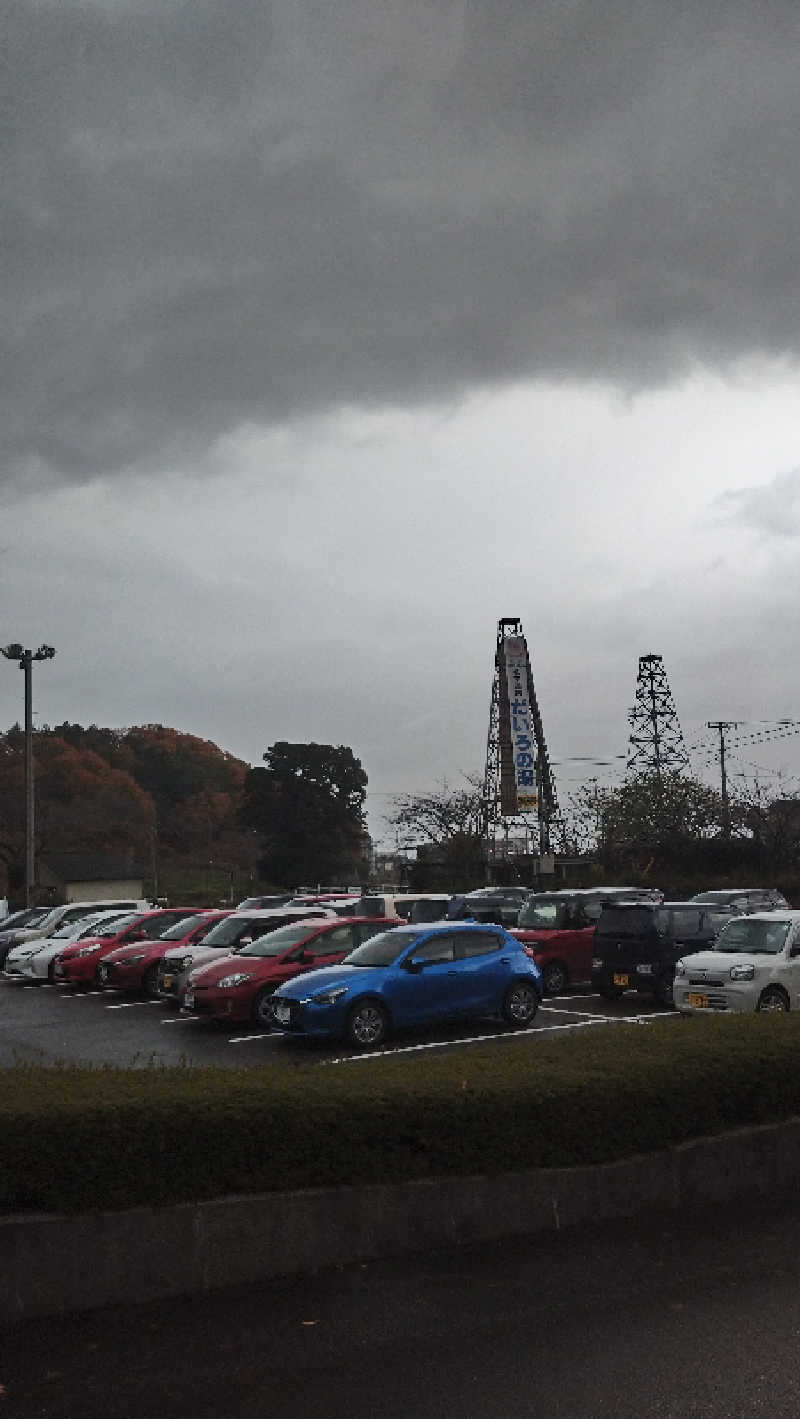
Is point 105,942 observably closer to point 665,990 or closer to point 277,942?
point 277,942

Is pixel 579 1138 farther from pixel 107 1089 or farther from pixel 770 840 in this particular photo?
pixel 770 840

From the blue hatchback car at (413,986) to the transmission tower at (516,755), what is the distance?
36767 mm

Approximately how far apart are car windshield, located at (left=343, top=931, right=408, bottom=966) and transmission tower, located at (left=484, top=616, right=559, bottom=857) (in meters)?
37.2

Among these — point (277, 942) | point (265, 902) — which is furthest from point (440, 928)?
point (265, 902)

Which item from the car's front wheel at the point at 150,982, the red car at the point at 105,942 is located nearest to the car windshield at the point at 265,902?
the red car at the point at 105,942

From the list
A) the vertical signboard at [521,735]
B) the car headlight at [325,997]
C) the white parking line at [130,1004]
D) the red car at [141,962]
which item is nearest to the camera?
the car headlight at [325,997]

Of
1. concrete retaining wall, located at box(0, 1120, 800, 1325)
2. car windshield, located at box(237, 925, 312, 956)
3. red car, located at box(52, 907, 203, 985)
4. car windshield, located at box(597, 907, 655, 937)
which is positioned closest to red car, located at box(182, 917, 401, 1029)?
car windshield, located at box(237, 925, 312, 956)

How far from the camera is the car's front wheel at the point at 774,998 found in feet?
57.6

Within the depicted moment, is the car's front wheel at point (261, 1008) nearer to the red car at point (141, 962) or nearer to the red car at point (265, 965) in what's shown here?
the red car at point (265, 965)

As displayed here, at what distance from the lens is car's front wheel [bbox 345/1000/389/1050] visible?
55.5 ft

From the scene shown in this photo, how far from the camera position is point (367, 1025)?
17.1 m

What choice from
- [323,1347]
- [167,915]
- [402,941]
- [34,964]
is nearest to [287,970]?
[402,941]

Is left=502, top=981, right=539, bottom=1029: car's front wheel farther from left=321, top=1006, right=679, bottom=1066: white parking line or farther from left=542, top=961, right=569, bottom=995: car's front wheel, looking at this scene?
left=542, top=961, right=569, bottom=995: car's front wheel

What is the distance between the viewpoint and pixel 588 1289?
6895 millimetres
